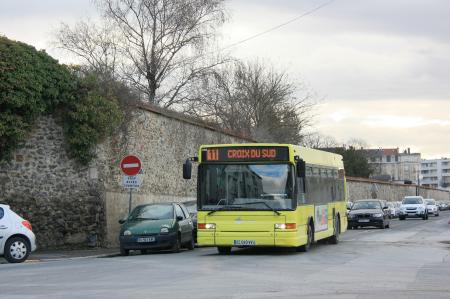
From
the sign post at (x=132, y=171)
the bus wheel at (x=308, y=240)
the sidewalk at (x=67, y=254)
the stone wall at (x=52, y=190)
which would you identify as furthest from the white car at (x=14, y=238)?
the bus wheel at (x=308, y=240)

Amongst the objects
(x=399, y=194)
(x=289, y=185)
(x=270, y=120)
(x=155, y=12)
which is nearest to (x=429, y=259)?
(x=289, y=185)

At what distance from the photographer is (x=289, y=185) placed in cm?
1866

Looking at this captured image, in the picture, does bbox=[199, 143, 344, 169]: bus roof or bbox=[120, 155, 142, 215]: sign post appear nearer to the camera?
bbox=[199, 143, 344, 169]: bus roof

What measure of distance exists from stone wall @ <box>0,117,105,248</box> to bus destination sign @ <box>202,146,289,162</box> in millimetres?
7453

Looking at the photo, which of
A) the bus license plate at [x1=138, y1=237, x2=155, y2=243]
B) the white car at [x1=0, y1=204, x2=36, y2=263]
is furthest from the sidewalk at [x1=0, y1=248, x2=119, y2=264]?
the bus license plate at [x1=138, y1=237, x2=155, y2=243]

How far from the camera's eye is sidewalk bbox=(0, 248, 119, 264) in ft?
67.8

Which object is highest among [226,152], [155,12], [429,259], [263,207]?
[155,12]

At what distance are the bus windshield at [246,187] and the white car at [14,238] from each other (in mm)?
4481

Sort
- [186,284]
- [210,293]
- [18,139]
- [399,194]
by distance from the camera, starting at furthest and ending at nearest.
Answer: [399,194] < [18,139] < [186,284] < [210,293]

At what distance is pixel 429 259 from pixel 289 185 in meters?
A: 3.80

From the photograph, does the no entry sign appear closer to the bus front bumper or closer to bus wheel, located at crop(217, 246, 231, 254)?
bus wheel, located at crop(217, 246, 231, 254)

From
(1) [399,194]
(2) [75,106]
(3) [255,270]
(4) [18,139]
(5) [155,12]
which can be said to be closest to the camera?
(3) [255,270]

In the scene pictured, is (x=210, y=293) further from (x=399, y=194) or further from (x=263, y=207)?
(x=399, y=194)

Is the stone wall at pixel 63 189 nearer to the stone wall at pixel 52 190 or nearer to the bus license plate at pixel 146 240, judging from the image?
the stone wall at pixel 52 190
